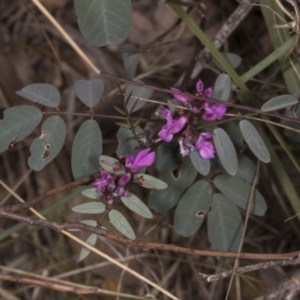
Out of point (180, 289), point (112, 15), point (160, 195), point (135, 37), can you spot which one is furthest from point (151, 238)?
point (112, 15)

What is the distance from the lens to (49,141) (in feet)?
3.51

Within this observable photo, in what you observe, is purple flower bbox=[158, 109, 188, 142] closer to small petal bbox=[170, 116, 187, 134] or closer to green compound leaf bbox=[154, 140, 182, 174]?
small petal bbox=[170, 116, 187, 134]

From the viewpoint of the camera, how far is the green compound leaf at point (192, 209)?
3.61ft

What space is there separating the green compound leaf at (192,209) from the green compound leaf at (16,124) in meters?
0.34

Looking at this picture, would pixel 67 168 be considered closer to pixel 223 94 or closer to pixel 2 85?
pixel 2 85

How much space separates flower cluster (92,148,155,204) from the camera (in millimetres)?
977

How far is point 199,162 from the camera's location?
101cm

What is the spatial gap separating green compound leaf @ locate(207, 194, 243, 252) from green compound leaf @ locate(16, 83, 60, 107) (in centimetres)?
39

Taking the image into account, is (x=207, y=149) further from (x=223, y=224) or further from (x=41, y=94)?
(x=41, y=94)

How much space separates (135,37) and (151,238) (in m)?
0.65

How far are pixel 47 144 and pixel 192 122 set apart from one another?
0.96ft

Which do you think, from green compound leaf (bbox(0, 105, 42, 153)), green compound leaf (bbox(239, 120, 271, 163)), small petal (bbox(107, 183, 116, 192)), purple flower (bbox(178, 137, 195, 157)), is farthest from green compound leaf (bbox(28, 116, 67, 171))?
green compound leaf (bbox(239, 120, 271, 163))

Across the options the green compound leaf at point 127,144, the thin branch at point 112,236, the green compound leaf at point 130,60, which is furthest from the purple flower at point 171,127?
the green compound leaf at point 130,60

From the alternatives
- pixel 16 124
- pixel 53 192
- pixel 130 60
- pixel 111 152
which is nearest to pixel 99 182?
pixel 53 192
